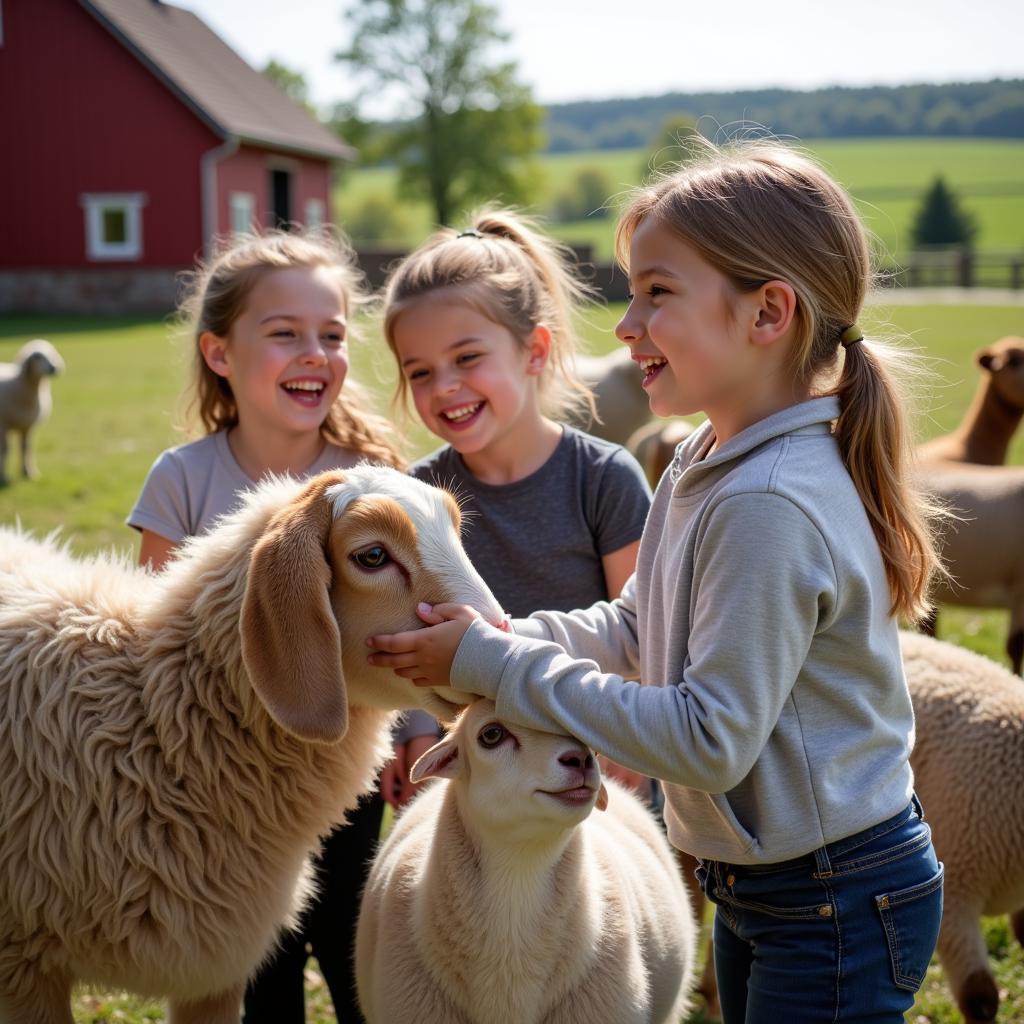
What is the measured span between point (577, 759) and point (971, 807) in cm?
185

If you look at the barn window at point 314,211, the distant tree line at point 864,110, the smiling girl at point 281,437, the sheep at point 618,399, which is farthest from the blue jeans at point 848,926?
the distant tree line at point 864,110

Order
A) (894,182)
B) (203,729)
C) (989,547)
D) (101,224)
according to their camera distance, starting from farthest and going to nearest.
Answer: (894,182) → (101,224) → (989,547) → (203,729)

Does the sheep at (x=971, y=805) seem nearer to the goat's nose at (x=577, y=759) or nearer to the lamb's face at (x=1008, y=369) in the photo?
the goat's nose at (x=577, y=759)

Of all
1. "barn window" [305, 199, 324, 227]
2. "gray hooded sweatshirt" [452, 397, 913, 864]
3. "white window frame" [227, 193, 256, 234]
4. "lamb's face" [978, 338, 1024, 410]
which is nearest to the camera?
"gray hooded sweatshirt" [452, 397, 913, 864]

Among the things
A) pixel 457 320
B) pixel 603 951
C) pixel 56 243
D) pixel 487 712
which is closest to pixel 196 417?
pixel 457 320

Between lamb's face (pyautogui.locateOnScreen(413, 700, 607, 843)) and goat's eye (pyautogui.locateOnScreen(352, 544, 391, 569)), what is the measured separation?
40cm

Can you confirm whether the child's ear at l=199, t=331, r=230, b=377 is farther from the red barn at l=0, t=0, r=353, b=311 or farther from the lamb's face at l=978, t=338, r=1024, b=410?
the red barn at l=0, t=0, r=353, b=311

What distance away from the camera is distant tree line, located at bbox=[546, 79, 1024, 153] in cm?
10044

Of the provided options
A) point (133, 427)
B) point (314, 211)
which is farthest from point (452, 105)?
point (133, 427)

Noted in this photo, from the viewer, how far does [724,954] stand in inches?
106

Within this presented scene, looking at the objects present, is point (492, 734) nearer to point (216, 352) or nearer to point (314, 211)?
point (216, 352)

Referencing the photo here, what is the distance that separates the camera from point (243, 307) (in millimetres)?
3691

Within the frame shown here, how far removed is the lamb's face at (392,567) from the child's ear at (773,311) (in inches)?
32.2

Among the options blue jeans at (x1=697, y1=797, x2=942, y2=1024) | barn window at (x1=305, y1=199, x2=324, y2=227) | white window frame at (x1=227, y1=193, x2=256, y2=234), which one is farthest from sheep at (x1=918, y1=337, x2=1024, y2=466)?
barn window at (x1=305, y1=199, x2=324, y2=227)
